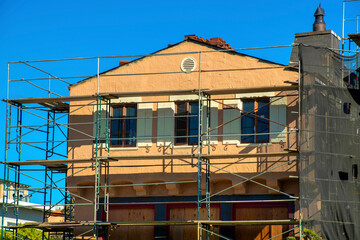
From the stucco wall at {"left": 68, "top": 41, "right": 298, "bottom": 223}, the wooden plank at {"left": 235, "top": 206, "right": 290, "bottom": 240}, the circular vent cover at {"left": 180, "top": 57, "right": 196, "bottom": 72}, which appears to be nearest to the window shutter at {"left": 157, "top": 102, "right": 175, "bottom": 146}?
the stucco wall at {"left": 68, "top": 41, "right": 298, "bottom": 223}

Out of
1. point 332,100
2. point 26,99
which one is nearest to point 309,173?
point 332,100

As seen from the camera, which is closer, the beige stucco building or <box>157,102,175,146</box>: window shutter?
the beige stucco building

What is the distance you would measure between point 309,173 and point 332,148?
1.13 meters

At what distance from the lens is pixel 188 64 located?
2630 centimetres

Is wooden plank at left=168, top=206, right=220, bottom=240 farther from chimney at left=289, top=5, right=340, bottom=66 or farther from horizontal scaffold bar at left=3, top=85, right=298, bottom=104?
chimney at left=289, top=5, right=340, bottom=66

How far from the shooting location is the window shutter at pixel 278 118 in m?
24.5

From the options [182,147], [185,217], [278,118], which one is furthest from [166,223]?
[278,118]

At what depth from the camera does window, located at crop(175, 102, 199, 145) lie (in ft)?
84.6

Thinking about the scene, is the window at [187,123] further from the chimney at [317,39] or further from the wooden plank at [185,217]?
the chimney at [317,39]

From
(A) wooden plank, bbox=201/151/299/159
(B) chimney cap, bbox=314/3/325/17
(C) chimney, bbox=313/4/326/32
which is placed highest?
(B) chimney cap, bbox=314/3/325/17

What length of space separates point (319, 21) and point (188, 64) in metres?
5.24

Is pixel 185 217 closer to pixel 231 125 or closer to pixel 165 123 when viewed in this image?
pixel 165 123

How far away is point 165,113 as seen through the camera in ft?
85.8

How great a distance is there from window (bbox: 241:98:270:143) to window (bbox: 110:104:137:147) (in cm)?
409
